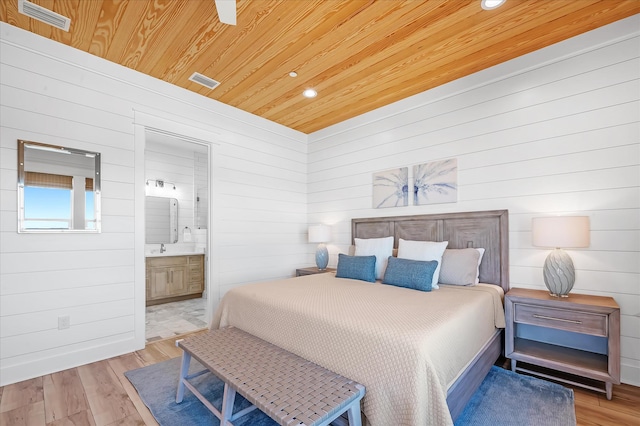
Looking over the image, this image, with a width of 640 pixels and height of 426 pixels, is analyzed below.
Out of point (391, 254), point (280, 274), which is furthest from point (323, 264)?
point (391, 254)

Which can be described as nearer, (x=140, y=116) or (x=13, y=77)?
(x=13, y=77)

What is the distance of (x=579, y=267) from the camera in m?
2.52

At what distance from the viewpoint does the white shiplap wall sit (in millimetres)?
2342

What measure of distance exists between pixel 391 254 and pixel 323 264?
1.19 m

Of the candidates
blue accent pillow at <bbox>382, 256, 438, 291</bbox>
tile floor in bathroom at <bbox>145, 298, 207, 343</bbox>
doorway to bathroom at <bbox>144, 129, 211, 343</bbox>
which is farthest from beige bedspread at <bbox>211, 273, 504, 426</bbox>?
doorway to bathroom at <bbox>144, 129, 211, 343</bbox>

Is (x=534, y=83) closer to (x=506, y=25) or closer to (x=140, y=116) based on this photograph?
(x=506, y=25)

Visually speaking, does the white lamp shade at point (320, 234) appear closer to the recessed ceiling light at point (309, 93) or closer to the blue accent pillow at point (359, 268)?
the blue accent pillow at point (359, 268)

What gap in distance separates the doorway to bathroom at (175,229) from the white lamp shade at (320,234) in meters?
1.63

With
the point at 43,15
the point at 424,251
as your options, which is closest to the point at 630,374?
the point at 424,251

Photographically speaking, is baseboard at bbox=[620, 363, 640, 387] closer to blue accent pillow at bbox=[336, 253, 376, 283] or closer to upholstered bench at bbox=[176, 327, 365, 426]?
blue accent pillow at bbox=[336, 253, 376, 283]

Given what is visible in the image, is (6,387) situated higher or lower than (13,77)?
lower

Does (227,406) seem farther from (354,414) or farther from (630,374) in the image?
(630,374)

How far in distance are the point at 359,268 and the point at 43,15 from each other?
346 cm

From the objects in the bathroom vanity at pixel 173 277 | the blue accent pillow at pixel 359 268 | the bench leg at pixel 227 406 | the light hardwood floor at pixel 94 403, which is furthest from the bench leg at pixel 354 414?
the bathroom vanity at pixel 173 277
